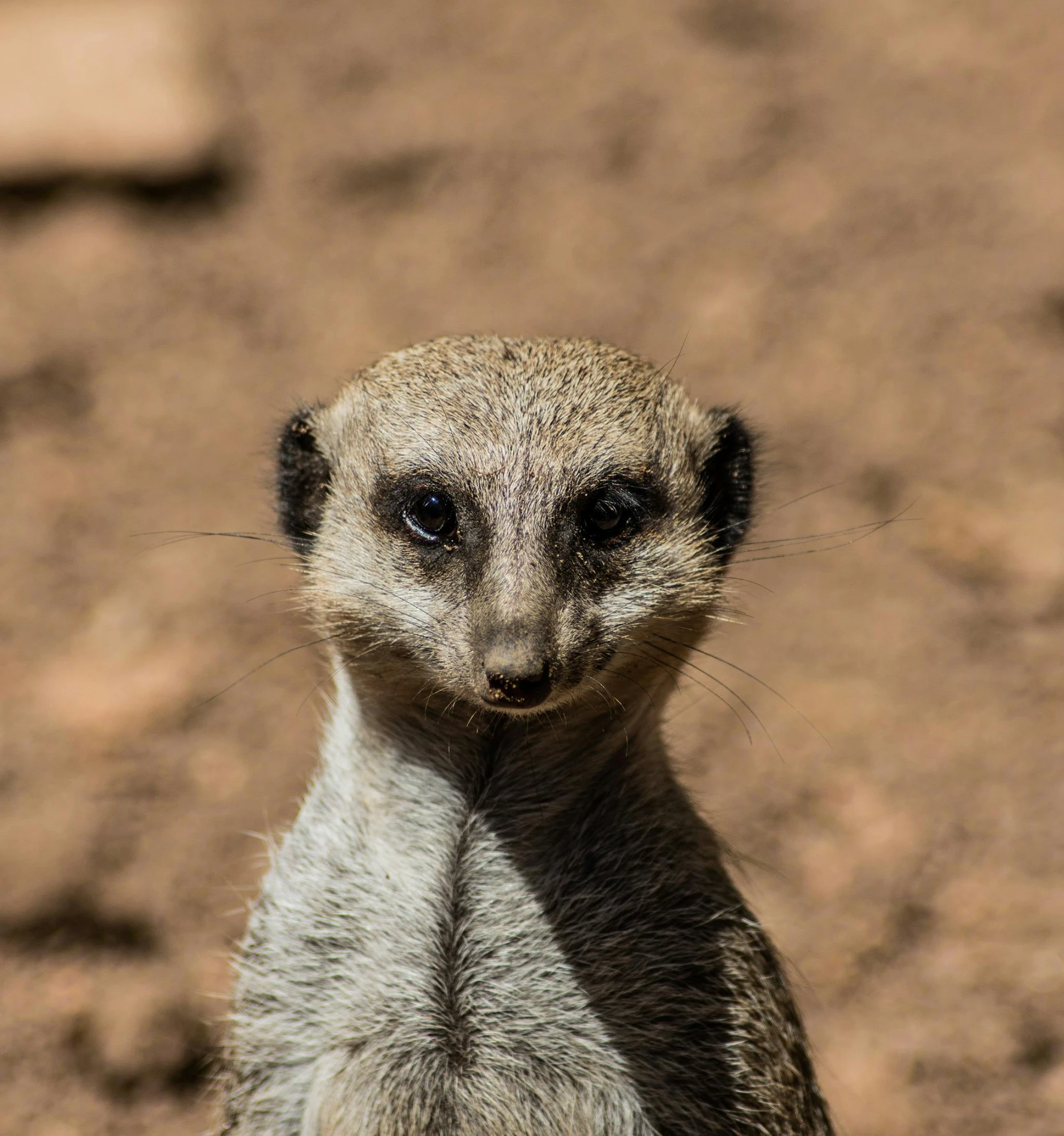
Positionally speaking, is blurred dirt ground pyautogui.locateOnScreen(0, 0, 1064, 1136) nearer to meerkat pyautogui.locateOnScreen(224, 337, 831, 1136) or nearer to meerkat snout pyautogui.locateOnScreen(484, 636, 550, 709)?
meerkat pyautogui.locateOnScreen(224, 337, 831, 1136)

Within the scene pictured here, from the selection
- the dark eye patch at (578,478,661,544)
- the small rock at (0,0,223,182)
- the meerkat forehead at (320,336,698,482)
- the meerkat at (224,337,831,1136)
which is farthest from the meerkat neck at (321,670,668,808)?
the small rock at (0,0,223,182)

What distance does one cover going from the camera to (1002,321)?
15.0ft

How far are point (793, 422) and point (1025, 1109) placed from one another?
214 cm

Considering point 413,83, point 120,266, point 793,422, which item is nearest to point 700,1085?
point 793,422

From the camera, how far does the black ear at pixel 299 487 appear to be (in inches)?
102

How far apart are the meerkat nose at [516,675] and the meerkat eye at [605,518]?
0.37 m

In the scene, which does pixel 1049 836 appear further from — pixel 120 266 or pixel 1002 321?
pixel 120 266

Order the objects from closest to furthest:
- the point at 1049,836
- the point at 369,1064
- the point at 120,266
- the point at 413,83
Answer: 1. the point at 369,1064
2. the point at 1049,836
3. the point at 120,266
4. the point at 413,83

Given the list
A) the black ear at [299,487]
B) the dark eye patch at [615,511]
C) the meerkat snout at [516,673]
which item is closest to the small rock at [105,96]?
the black ear at [299,487]

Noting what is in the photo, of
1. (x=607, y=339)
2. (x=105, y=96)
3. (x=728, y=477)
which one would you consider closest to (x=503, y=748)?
(x=728, y=477)

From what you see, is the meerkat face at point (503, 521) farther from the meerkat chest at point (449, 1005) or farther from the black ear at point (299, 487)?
the meerkat chest at point (449, 1005)

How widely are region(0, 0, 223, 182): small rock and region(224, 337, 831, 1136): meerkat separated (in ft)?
9.11

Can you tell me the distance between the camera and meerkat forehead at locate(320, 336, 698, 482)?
2.30m

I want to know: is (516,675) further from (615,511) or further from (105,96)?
(105,96)
